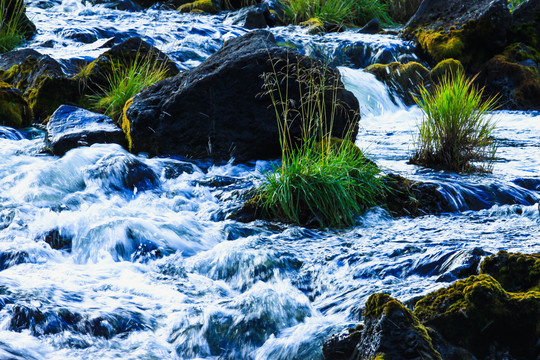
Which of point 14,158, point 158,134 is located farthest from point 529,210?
point 14,158

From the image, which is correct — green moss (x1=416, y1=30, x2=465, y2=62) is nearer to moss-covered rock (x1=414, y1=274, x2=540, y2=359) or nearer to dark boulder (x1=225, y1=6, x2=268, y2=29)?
dark boulder (x1=225, y1=6, x2=268, y2=29)

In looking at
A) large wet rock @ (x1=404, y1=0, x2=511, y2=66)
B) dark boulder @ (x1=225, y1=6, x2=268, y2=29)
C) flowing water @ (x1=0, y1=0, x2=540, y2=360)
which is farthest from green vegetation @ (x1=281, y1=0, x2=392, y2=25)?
flowing water @ (x1=0, y1=0, x2=540, y2=360)

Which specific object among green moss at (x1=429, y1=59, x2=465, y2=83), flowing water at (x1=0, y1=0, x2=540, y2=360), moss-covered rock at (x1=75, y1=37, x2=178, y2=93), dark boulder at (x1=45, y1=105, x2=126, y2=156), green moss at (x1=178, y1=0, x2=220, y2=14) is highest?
green moss at (x1=178, y1=0, x2=220, y2=14)

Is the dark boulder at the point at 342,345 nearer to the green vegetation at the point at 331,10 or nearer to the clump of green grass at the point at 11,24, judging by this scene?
the clump of green grass at the point at 11,24

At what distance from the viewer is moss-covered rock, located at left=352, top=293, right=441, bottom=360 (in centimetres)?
222

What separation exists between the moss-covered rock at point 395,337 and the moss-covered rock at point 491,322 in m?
0.20

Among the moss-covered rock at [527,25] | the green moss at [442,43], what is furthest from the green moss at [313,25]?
the moss-covered rock at [527,25]

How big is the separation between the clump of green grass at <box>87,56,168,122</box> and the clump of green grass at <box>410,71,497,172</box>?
12.7ft

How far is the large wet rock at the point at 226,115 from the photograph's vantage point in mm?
6641

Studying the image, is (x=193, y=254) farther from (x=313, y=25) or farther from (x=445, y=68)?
(x=313, y=25)

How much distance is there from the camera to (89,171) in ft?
19.6

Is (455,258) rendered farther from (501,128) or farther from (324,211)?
(501,128)

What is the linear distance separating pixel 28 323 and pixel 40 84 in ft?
19.1

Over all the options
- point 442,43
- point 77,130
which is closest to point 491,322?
point 77,130
